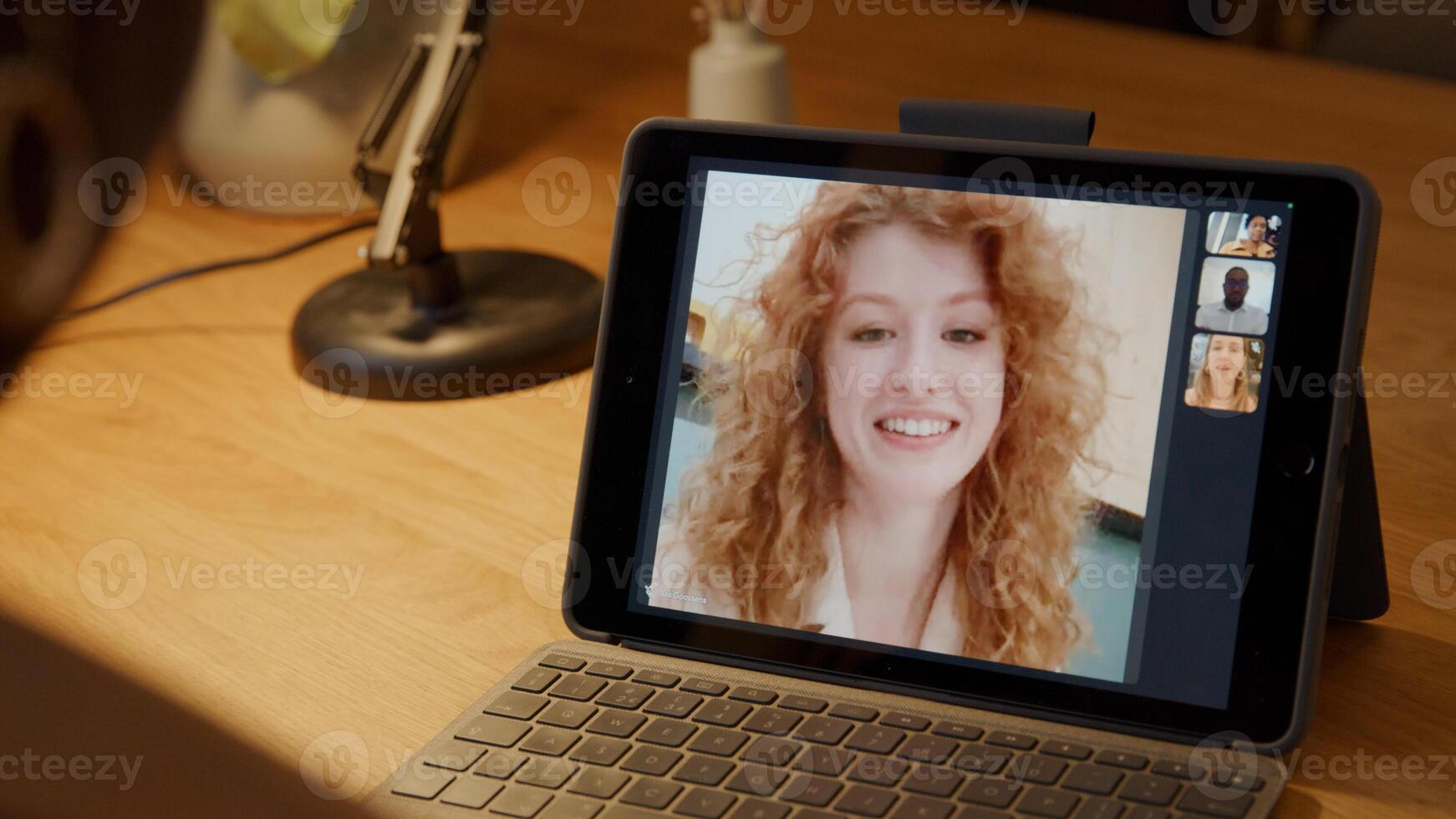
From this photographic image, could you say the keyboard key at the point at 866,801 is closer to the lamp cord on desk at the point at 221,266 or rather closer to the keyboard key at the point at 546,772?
the keyboard key at the point at 546,772

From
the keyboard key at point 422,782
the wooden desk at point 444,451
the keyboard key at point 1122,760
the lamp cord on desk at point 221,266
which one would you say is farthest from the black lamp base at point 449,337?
Answer: the keyboard key at point 1122,760

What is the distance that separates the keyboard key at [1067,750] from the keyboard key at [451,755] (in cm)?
21

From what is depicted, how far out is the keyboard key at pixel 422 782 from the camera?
487mm

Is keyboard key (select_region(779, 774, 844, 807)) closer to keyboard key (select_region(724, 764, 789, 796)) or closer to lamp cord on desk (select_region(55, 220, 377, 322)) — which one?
keyboard key (select_region(724, 764, 789, 796))

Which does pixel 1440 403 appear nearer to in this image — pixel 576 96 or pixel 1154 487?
pixel 1154 487

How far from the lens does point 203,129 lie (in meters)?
1.02

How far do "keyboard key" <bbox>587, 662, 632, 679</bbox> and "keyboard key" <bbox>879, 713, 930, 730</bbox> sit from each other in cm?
11

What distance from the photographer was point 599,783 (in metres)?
0.48

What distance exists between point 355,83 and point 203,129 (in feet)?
0.43

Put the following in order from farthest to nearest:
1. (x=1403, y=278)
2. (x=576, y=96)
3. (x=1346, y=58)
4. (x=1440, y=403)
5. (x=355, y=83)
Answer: (x=1346, y=58) < (x=576, y=96) < (x=355, y=83) < (x=1403, y=278) < (x=1440, y=403)

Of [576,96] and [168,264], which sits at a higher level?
[576,96]

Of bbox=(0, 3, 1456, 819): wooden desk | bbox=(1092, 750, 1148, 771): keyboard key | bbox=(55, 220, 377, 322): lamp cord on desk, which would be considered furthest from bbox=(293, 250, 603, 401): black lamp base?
bbox=(1092, 750, 1148, 771): keyboard key

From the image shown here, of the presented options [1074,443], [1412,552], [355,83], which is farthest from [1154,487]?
[355,83]

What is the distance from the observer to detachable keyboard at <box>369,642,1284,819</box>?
46 cm
